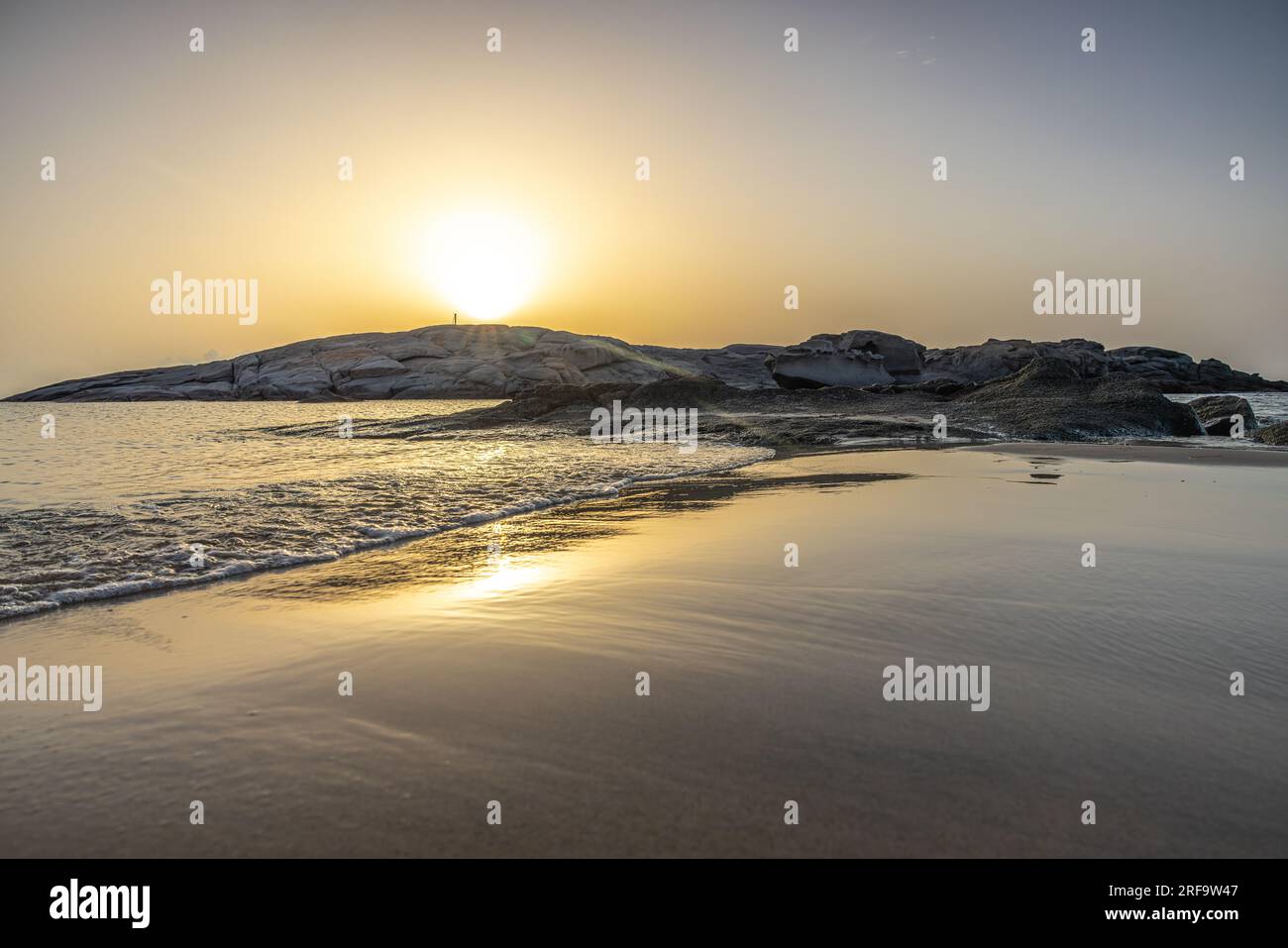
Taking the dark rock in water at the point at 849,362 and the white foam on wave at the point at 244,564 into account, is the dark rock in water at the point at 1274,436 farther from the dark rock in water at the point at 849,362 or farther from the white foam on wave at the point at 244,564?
the dark rock in water at the point at 849,362

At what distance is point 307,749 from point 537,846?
1.07 metres

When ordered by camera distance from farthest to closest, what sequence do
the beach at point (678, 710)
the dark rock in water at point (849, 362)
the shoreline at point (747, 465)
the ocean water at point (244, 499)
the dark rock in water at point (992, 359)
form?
the dark rock in water at point (992, 359) < the dark rock in water at point (849, 362) < the ocean water at point (244, 499) < the shoreline at point (747, 465) < the beach at point (678, 710)

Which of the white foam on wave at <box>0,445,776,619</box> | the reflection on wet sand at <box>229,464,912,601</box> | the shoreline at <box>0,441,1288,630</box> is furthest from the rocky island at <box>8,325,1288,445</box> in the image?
the white foam on wave at <box>0,445,776,619</box>

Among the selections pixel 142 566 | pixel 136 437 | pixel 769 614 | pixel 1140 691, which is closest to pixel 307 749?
pixel 769 614

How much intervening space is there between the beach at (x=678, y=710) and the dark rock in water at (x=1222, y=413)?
57.7 feet

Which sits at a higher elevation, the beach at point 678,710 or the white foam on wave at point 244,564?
the white foam on wave at point 244,564

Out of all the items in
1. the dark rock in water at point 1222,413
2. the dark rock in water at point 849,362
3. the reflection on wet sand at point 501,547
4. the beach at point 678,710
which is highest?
the dark rock in water at point 849,362

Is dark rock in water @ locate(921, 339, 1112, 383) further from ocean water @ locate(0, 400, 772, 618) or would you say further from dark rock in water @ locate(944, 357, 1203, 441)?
ocean water @ locate(0, 400, 772, 618)

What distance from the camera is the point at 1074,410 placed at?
20.0m

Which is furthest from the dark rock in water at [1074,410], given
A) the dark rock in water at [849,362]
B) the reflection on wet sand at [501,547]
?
the dark rock in water at [849,362]

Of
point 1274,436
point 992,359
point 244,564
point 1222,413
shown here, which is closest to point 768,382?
point 992,359

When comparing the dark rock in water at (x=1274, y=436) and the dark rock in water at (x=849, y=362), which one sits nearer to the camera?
the dark rock in water at (x=1274, y=436)

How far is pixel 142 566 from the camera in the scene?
5.62 m

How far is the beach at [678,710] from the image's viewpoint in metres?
2.05
